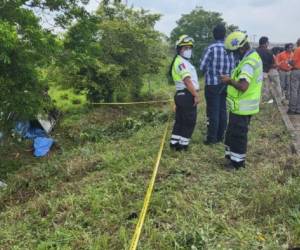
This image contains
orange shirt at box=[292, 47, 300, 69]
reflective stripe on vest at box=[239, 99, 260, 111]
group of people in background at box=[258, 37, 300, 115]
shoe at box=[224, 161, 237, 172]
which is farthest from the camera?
group of people in background at box=[258, 37, 300, 115]

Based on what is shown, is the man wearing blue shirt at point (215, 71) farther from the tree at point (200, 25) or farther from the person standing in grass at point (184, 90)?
the tree at point (200, 25)

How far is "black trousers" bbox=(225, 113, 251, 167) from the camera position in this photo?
19.4 ft

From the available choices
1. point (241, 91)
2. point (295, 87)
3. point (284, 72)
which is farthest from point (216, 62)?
point (284, 72)

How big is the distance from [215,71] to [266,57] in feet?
14.6

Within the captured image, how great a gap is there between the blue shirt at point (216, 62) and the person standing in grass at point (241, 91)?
1.16 meters

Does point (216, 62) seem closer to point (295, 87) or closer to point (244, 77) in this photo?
point (244, 77)

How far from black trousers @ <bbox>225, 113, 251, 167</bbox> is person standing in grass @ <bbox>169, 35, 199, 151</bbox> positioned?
0.78 meters

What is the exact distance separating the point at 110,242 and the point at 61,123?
817 cm

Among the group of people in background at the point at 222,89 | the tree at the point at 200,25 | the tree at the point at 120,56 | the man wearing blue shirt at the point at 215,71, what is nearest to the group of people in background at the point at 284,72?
the group of people in background at the point at 222,89

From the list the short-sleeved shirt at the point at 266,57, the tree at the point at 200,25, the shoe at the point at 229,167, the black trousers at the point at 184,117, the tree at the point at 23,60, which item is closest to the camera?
the shoe at the point at 229,167

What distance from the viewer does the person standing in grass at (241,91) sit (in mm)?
5656

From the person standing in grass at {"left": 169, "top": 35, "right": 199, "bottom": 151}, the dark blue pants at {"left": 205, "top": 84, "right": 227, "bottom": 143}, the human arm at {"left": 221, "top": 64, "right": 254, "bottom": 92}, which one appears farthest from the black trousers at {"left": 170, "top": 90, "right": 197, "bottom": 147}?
the human arm at {"left": 221, "top": 64, "right": 254, "bottom": 92}

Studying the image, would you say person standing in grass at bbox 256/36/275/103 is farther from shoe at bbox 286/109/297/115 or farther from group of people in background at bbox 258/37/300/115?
shoe at bbox 286/109/297/115

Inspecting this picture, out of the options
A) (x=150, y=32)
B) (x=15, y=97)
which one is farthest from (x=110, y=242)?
(x=150, y=32)
